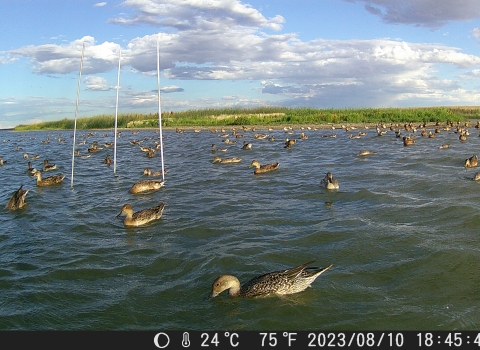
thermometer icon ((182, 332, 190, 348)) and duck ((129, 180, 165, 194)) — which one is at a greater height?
duck ((129, 180, 165, 194))

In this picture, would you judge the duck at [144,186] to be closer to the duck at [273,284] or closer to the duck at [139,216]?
the duck at [139,216]

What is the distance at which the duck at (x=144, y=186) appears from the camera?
622 inches

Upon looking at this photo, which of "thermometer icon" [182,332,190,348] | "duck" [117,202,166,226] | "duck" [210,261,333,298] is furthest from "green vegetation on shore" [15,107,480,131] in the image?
"thermometer icon" [182,332,190,348]

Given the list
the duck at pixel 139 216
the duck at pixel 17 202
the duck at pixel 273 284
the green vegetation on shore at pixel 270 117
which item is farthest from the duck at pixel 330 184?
the green vegetation on shore at pixel 270 117

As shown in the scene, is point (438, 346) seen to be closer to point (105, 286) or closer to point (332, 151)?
point (105, 286)

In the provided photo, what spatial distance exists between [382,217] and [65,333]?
7534 mm

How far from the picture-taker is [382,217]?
11.2 m

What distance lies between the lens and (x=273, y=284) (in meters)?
6.91

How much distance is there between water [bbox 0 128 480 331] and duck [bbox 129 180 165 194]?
372 millimetres

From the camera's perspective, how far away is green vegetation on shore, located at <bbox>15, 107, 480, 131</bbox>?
176 ft

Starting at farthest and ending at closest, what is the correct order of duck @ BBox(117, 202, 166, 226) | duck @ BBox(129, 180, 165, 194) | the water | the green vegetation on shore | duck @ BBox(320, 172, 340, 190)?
the green vegetation on shore
duck @ BBox(129, 180, 165, 194)
duck @ BBox(320, 172, 340, 190)
duck @ BBox(117, 202, 166, 226)
the water

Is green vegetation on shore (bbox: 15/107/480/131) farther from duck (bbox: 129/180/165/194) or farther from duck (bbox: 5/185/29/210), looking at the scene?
duck (bbox: 5/185/29/210)

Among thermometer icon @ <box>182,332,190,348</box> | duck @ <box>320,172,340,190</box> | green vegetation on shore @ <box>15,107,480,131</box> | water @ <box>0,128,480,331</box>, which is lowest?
thermometer icon @ <box>182,332,190,348</box>

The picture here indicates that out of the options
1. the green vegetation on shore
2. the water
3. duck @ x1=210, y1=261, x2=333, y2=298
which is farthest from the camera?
the green vegetation on shore
